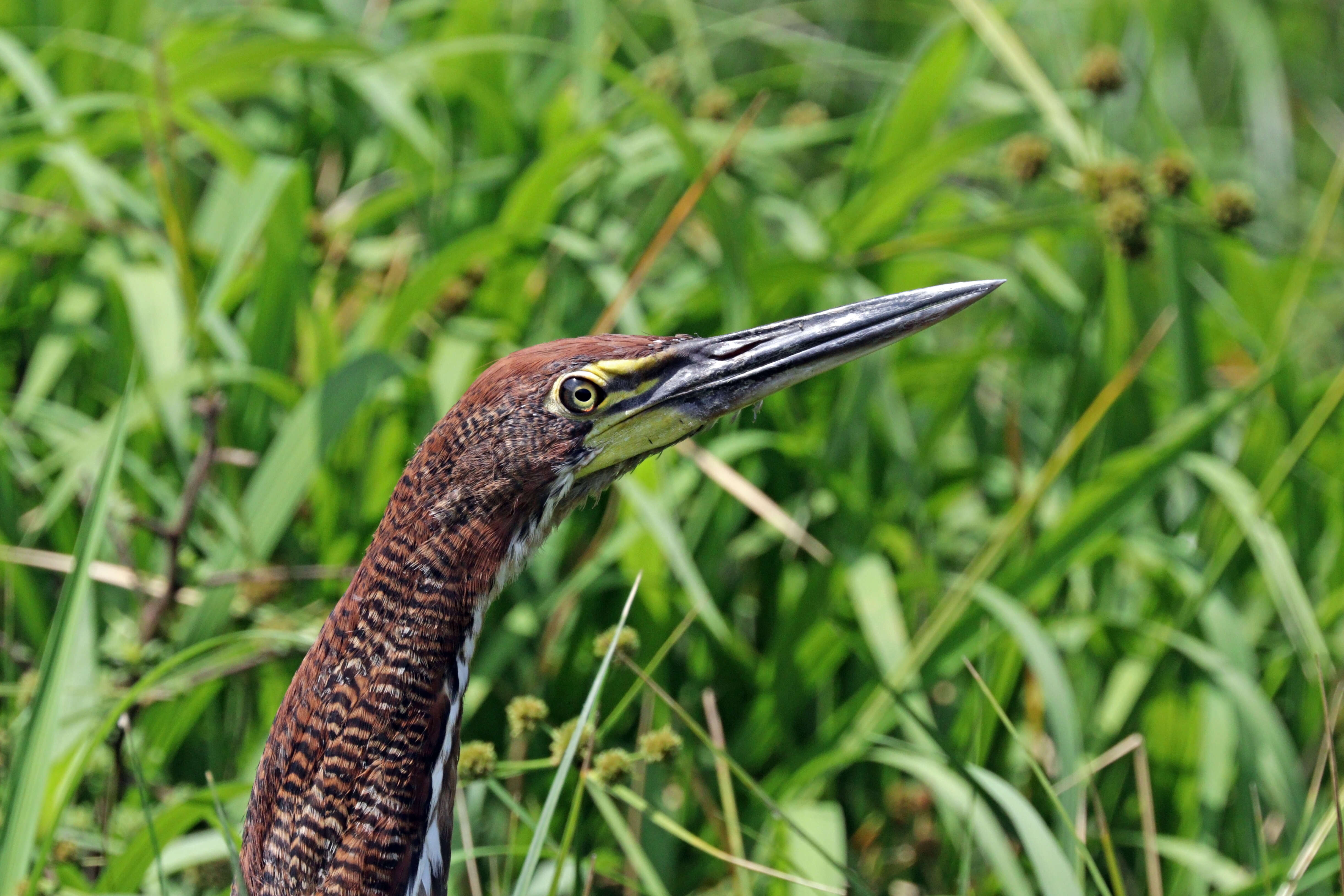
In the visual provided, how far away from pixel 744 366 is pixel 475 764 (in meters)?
0.74

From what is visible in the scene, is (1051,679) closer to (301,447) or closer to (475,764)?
(475,764)

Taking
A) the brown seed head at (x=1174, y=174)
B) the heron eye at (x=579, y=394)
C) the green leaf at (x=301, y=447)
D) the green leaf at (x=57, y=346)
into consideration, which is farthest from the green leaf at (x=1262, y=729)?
the green leaf at (x=57, y=346)

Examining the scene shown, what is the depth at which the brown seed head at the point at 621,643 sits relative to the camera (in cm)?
193

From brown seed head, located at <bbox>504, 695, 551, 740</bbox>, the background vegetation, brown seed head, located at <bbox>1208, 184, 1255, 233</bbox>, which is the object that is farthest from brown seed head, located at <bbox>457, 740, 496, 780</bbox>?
brown seed head, located at <bbox>1208, 184, 1255, 233</bbox>

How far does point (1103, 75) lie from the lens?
10.5ft

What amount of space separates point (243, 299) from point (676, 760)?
184cm

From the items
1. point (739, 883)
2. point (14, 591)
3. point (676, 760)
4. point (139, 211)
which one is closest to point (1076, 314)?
point (676, 760)

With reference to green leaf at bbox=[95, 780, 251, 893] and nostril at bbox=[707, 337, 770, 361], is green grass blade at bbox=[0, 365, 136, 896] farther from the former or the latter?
nostril at bbox=[707, 337, 770, 361]

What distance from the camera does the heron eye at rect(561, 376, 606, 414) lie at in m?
1.78

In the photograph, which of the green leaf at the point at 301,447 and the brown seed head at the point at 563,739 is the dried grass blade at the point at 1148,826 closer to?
the brown seed head at the point at 563,739

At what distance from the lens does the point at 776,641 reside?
3.08 m

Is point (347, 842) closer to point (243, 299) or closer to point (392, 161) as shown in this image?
point (243, 299)

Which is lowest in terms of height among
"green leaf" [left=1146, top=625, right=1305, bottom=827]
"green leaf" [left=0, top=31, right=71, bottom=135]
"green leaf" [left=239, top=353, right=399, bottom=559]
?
"green leaf" [left=1146, top=625, right=1305, bottom=827]

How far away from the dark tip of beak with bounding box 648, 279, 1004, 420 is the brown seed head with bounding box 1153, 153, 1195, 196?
1.47m
